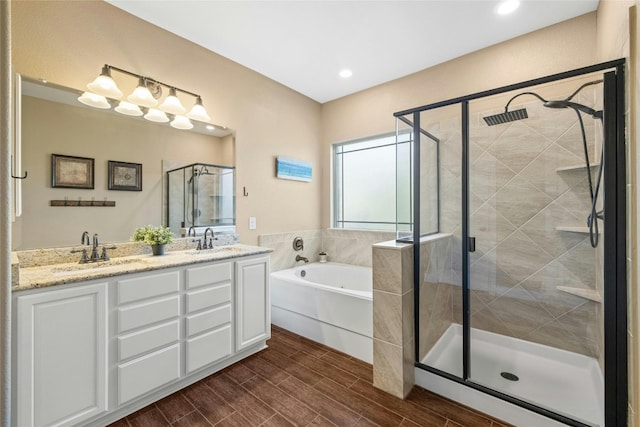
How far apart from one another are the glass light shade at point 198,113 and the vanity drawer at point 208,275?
139 centimetres

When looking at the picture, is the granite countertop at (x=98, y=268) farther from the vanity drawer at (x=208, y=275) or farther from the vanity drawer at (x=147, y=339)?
the vanity drawer at (x=147, y=339)

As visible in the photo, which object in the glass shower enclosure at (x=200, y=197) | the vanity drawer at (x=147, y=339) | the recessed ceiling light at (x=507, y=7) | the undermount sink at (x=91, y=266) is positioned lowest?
the vanity drawer at (x=147, y=339)

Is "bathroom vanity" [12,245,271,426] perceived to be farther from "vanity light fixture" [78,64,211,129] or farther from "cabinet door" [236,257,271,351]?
"vanity light fixture" [78,64,211,129]

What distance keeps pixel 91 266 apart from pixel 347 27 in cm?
270

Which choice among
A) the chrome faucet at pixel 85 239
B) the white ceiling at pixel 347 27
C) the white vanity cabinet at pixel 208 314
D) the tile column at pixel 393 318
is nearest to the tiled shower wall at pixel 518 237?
the tile column at pixel 393 318

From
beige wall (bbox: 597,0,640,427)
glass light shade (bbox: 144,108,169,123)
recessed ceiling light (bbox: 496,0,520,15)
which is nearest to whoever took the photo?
beige wall (bbox: 597,0,640,427)

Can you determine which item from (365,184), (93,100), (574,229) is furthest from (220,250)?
(574,229)

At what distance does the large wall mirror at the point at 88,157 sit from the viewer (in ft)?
5.85

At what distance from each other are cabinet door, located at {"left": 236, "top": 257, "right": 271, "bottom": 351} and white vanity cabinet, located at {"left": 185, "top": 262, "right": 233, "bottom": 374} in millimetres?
78

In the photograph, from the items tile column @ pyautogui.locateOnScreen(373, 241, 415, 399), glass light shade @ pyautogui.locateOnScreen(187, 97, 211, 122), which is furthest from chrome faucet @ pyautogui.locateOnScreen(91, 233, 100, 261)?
tile column @ pyautogui.locateOnScreen(373, 241, 415, 399)

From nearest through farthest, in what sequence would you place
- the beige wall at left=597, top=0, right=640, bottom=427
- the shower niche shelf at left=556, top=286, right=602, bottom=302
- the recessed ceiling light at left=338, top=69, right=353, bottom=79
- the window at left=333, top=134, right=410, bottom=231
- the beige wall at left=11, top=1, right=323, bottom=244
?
the beige wall at left=597, top=0, right=640, bottom=427, the shower niche shelf at left=556, top=286, right=602, bottom=302, the beige wall at left=11, top=1, right=323, bottom=244, the recessed ceiling light at left=338, top=69, right=353, bottom=79, the window at left=333, top=134, right=410, bottom=231

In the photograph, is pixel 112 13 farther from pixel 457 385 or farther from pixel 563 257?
pixel 563 257

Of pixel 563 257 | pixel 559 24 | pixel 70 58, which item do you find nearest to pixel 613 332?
pixel 563 257

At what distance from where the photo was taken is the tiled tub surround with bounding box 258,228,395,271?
3309 millimetres
